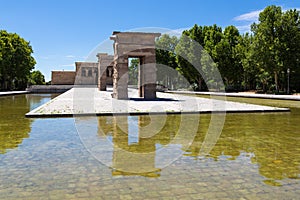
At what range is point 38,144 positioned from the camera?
6949 mm

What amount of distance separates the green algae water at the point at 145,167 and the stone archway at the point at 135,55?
1541cm

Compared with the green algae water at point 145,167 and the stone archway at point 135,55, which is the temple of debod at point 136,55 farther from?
the green algae water at point 145,167

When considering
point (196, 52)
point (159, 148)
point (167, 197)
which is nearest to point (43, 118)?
point (159, 148)

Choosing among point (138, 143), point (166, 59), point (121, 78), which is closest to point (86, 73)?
point (166, 59)

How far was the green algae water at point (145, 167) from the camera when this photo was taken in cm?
399

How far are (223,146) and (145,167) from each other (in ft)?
8.27

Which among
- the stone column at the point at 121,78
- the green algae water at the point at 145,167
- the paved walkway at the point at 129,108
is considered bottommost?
the green algae water at the point at 145,167

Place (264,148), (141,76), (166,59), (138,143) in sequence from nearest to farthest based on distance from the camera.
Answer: (264,148)
(138,143)
(141,76)
(166,59)

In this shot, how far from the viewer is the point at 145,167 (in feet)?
16.9

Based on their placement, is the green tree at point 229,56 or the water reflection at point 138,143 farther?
→ the green tree at point 229,56

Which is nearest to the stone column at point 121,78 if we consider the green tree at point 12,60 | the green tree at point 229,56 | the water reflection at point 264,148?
the water reflection at point 264,148

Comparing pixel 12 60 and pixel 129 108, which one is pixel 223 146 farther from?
pixel 12 60

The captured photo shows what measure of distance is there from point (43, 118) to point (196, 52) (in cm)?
4328

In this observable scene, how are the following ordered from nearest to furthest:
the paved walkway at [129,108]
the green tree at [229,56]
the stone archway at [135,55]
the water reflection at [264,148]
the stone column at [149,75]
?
the water reflection at [264,148] < the paved walkway at [129,108] < the stone archway at [135,55] < the stone column at [149,75] < the green tree at [229,56]
